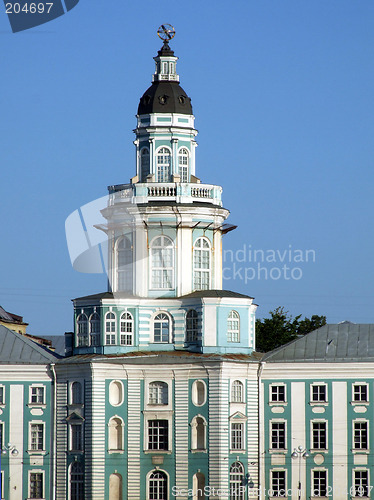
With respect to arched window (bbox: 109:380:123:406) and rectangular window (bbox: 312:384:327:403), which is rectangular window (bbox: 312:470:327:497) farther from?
arched window (bbox: 109:380:123:406)

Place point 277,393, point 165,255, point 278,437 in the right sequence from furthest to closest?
1. point 165,255
2. point 277,393
3. point 278,437

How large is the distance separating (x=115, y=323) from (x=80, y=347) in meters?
3.05

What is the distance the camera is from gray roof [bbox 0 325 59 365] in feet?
341

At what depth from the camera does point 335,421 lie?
10069 cm

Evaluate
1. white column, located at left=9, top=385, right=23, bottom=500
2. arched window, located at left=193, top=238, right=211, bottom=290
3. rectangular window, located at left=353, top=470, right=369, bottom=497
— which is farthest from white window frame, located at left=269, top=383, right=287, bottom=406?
white column, located at left=9, top=385, right=23, bottom=500

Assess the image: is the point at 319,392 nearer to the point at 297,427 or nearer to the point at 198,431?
the point at 297,427

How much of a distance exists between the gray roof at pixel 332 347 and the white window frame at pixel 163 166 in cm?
1356

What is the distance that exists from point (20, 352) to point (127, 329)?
7.54m

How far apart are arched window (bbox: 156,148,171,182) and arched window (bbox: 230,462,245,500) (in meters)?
19.7

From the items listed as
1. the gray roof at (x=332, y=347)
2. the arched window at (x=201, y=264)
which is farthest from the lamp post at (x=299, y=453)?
the arched window at (x=201, y=264)

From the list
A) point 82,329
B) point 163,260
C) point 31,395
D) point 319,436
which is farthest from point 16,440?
point 319,436

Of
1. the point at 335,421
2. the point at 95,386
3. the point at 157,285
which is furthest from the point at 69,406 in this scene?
the point at 335,421

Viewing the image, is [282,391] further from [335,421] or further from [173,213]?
[173,213]

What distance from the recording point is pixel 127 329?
337 feet
